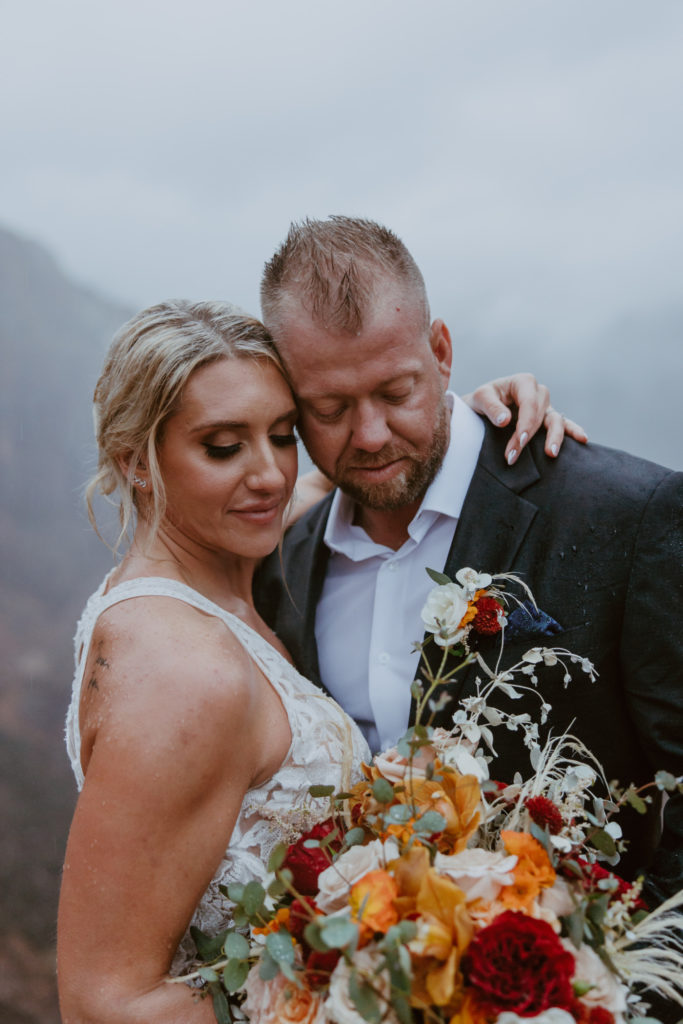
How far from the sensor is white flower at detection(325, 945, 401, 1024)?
803 millimetres

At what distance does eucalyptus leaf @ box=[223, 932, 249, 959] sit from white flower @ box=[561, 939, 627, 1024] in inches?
16.7

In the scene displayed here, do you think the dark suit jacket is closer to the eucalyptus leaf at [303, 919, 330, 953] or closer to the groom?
the groom

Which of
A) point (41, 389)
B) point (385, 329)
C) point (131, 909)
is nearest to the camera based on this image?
point (131, 909)

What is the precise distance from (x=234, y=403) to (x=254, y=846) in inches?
33.5

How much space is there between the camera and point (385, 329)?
5.32 ft

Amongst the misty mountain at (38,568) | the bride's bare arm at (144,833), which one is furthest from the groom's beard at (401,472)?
the misty mountain at (38,568)

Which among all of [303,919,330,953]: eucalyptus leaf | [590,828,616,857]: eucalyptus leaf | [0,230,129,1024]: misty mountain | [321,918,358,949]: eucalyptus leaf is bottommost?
[0,230,129,1024]: misty mountain

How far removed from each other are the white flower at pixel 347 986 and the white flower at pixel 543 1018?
12 centimetres

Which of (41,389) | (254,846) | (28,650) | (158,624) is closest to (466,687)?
(254,846)

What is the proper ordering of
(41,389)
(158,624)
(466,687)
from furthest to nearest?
(41,389)
(466,687)
(158,624)

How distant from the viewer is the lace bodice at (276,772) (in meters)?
1.33

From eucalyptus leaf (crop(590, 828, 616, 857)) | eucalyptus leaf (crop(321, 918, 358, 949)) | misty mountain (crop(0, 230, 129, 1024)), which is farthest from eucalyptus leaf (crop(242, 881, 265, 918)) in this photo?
misty mountain (crop(0, 230, 129, 1024))

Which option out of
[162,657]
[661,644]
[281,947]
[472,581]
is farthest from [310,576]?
[281,947]

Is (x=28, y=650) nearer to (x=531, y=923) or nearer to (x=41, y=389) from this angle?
(x=41, y=389)
